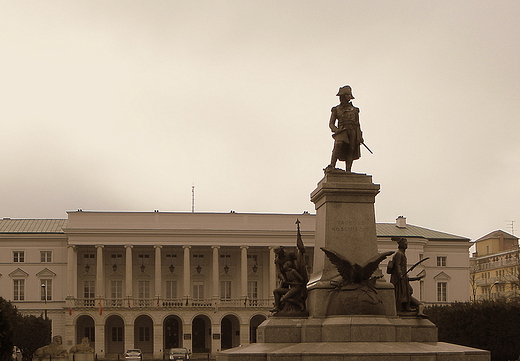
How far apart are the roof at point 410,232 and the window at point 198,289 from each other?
2245 cm

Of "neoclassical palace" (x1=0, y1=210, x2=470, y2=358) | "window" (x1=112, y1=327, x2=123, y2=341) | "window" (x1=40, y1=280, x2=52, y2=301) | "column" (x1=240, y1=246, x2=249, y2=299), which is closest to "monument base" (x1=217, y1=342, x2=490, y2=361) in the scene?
"neoclassical palace" (x1=0, y1=210, x2=470, y2=358)

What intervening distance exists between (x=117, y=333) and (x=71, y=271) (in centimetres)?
888

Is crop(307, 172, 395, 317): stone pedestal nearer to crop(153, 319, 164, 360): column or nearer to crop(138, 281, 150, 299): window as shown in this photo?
crop(153, 319, 164, 360): column

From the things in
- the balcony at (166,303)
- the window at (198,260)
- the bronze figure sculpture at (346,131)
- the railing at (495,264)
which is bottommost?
the balcony at (166,303)

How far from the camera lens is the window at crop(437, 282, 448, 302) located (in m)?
106

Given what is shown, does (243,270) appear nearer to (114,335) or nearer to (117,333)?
(117,333)

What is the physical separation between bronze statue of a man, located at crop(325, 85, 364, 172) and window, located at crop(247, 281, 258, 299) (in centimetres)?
7965

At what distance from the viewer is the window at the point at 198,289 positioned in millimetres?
100375

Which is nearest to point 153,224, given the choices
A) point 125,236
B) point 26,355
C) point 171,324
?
point 125,236

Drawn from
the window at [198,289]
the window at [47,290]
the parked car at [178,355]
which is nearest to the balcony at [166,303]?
the window at [198,289]

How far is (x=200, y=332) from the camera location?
327ft

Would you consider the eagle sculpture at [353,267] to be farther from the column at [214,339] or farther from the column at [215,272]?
the column at [215,272]

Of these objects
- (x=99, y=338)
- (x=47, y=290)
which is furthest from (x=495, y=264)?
(x=47, y=290)

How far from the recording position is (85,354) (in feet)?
201
